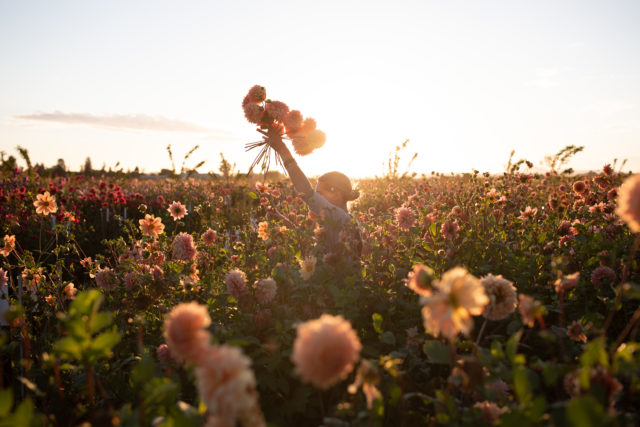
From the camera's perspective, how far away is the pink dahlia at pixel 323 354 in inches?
39.8

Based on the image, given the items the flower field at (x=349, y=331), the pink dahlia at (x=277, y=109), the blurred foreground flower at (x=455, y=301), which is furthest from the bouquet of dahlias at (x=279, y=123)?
the blurred foreground flower at (x=455, y=301)

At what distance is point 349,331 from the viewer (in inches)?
42.0

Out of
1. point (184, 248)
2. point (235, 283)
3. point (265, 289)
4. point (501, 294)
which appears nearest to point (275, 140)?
point (184, 248)

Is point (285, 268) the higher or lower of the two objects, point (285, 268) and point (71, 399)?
the higher

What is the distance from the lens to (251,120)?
3.69 metres

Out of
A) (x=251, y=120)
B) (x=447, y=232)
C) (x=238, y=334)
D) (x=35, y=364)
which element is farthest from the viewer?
(x=251, y=120)

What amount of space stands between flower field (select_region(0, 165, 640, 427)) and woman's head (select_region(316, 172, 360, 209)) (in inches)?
17.7

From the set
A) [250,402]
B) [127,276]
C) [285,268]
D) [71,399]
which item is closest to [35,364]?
[71,399]

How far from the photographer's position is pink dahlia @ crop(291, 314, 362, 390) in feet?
3.31

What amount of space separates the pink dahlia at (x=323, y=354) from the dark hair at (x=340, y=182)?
323 cm

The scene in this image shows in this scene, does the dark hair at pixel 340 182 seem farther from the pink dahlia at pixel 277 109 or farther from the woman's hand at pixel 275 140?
the pink dahlia at pixel 277 109

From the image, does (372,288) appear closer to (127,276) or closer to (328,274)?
(328,274)

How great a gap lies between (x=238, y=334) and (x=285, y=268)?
0.57m

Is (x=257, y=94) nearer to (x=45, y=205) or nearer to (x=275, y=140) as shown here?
(x=275, y=140)
